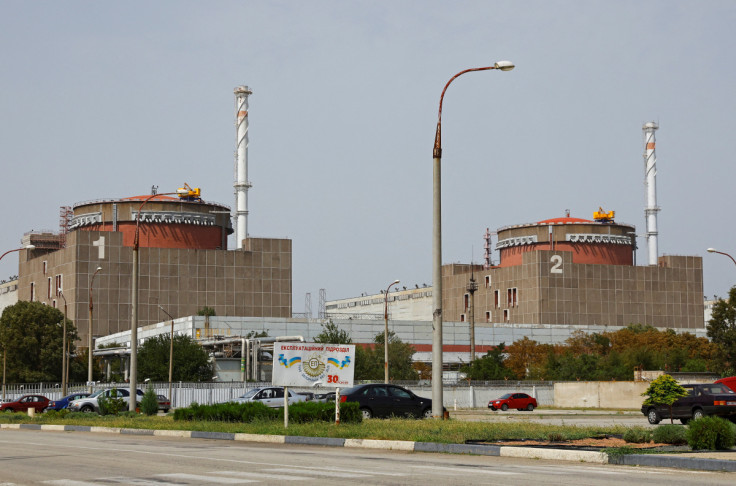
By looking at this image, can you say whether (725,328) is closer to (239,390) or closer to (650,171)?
(239,390)

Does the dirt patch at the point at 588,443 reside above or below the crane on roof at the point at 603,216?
below

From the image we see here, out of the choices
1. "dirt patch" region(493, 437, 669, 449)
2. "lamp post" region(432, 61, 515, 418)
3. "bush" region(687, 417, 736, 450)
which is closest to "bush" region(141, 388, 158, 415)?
"lamp post" region(432, 61, 515, 418)

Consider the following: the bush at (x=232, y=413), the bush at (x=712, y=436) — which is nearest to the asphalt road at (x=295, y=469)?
the bush at (x=712, y=436)

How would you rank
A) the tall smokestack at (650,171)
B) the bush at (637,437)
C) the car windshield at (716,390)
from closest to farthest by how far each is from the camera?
the bush at (637,437)
the car windshield at (716,390)
the tall smokestack at (650,171)

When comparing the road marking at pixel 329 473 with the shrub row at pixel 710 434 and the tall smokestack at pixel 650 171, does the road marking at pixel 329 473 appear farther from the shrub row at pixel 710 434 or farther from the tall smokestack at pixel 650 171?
the tall smokestack at pixel 650 171

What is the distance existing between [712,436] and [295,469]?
7.61m

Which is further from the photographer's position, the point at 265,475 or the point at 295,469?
the point at 295,469

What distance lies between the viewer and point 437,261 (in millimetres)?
25094

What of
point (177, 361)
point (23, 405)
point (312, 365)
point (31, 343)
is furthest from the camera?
point (31, 343)

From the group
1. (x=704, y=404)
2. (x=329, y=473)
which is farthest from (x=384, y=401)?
(x=329, y=473)

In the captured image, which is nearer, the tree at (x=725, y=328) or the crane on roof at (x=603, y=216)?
the tree at (x=725, y=328)

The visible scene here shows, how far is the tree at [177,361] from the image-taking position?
275 feet

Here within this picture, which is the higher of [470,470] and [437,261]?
[437,261]

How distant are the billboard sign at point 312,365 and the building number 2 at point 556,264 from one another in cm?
12088
